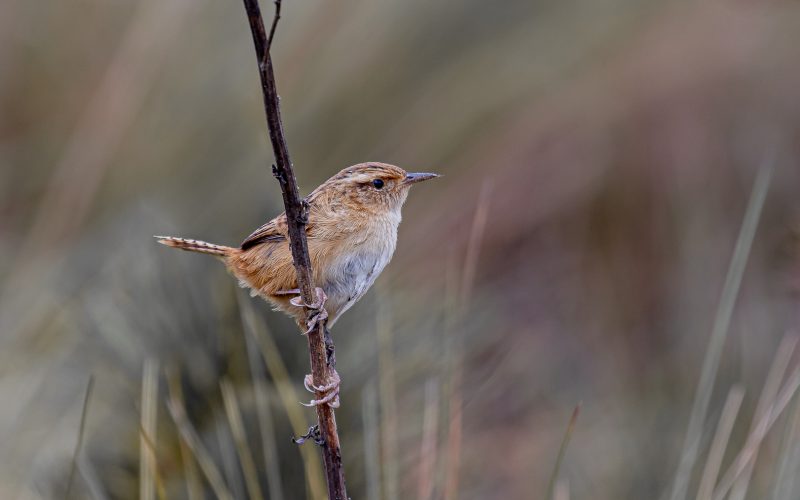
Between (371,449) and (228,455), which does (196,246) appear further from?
(371,449)

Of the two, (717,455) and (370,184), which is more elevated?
(370,184)

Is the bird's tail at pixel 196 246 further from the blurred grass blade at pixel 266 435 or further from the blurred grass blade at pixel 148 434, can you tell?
the blurred grass blade at pixel 266 435

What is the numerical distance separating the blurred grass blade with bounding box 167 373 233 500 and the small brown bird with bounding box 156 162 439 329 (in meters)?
0.33

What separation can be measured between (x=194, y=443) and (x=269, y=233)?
2.43 ft

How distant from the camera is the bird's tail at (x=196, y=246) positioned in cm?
220

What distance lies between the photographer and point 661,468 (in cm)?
207

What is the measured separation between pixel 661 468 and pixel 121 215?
139 centimetres

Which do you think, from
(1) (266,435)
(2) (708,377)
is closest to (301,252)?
(1) (266,435)

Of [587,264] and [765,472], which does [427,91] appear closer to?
[765,472]

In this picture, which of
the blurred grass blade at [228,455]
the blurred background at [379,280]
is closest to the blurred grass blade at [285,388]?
the blurred background at [379,280]

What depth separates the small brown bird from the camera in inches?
84.9

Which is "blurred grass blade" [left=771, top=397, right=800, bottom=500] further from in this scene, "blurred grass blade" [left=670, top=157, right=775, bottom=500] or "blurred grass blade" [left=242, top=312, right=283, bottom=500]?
"blurred grass blade" [left=242, top=312, right=283, bottom=500]

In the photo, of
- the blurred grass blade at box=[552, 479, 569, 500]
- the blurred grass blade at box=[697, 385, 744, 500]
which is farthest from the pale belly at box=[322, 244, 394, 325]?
the blurred grass blade at box=[697, 385, 744, 500]

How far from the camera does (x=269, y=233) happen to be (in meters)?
2.37
